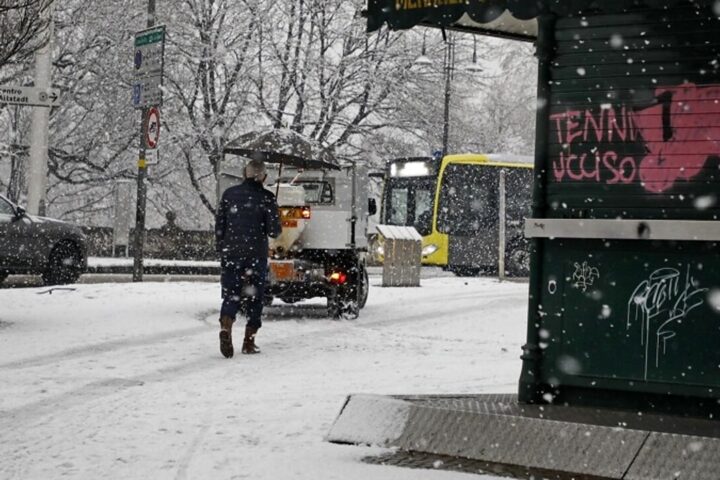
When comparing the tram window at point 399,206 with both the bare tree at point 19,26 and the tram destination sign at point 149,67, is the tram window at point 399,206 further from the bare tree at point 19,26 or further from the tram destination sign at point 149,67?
the bare tree at point 19,26

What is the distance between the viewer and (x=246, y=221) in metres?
10.6

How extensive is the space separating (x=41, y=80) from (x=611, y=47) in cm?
1725

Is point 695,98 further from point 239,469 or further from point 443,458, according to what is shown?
point 239,469

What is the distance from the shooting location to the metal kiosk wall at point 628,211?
6.09 meters

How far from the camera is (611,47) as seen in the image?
6402 millimetres

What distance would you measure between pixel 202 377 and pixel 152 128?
10.8m

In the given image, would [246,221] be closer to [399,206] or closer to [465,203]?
[465,203]

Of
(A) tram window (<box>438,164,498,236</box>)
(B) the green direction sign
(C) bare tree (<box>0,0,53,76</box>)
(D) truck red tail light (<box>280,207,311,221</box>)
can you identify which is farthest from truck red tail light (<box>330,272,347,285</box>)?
(A) tram window (<box>438,164,498,236</box>)

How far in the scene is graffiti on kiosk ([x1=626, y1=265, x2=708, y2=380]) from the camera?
614cm

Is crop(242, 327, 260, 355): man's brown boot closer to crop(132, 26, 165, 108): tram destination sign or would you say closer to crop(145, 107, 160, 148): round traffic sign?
crop(132, 26, 165, 108): tram destination sign

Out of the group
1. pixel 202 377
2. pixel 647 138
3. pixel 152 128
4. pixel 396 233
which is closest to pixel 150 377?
pixel 202 377

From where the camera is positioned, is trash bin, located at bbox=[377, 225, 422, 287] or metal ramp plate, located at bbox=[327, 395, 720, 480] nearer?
metal ramp plate, located at bbox=[327, 395, 720, 480]

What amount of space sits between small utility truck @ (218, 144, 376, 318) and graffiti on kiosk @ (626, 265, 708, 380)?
786 centimetres

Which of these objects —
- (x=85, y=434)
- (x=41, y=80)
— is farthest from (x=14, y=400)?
(x=41, y=80)
